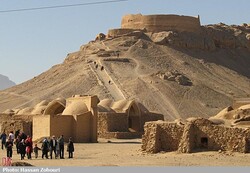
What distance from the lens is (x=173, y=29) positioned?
7256 cm

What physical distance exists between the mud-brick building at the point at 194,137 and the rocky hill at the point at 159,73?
86.7 feet

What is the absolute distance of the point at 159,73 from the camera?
5934 centimetres

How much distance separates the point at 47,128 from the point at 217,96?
29.5 m

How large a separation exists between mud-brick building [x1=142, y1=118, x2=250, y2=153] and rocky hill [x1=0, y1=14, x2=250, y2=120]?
2643 centimetres

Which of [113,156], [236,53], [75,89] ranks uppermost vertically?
[236,53]

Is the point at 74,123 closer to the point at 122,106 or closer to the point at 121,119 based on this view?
the point at 121,119

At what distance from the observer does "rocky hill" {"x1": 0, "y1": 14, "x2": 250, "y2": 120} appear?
54094 mm

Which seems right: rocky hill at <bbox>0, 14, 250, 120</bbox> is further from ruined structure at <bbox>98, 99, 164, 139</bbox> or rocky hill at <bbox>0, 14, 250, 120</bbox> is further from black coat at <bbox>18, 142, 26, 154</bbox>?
black coat at <bbox>18, 142, 26, 154</bbox>

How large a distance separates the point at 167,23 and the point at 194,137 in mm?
52711

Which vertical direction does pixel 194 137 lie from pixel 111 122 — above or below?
below

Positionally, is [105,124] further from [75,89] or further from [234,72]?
[234,72]

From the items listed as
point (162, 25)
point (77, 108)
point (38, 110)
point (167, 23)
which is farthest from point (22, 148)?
point (167, 23)

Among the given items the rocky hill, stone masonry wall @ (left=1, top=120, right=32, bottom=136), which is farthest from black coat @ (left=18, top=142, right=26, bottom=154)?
the rocky hill

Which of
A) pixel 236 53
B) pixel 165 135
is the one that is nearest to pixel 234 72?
pixel 236 53
